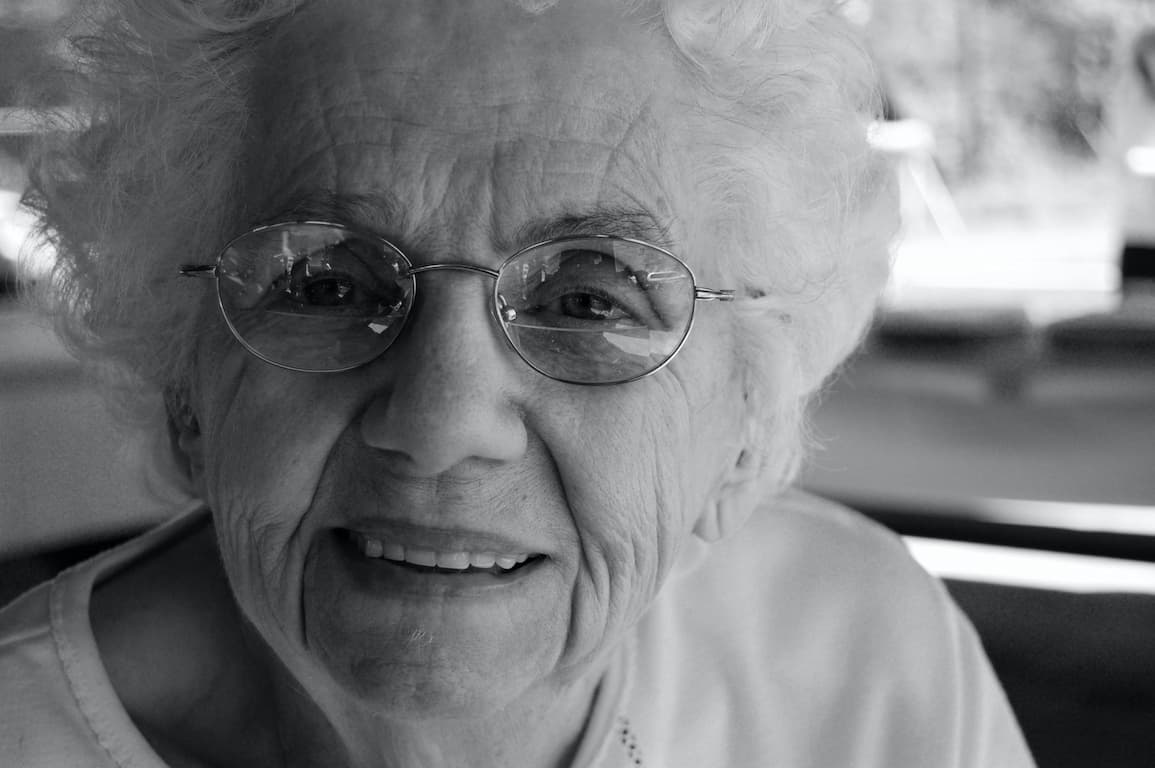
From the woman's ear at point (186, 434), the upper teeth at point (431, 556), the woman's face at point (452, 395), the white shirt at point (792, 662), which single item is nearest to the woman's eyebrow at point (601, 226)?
the woman's face at point (452, 395)

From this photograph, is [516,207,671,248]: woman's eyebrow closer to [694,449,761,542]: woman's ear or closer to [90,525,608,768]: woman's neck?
[694,449,761,542]: woman's ear

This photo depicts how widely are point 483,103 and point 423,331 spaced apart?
27 centimetres

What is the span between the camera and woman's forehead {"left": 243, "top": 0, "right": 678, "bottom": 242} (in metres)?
1.30

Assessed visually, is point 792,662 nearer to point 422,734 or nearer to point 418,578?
point 422,734

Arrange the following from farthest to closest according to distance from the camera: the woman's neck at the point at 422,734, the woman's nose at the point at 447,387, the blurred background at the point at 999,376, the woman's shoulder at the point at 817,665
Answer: the blurred background at the point at 999,376 < the woman's shoulder at the point at 817,665 < the woman's neck at the point at 422,734 < the woman's nose at the point at 447,387

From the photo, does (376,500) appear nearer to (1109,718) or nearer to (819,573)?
(819,573)

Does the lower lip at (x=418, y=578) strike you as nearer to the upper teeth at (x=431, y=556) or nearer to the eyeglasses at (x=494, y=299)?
the upper teeth at (x=431, y=556)

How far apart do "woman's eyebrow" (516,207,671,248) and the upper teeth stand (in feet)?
1.22

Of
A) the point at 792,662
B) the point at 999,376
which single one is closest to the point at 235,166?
the point at 792,662

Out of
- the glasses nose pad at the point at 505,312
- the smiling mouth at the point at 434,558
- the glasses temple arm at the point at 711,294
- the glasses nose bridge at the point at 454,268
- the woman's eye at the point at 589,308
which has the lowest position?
the smiling mouth at the point at 434,558

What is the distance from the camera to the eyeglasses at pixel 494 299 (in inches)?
52.2

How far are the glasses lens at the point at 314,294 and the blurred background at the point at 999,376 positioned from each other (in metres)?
0.46

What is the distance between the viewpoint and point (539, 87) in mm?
1308

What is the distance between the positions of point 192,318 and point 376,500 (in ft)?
1.32
